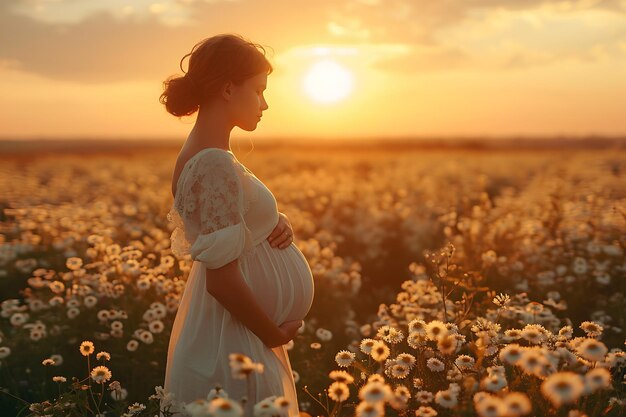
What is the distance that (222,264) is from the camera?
2.59 m

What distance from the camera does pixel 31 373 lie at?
196 inches

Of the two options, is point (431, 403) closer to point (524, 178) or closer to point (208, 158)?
point (208, 158)

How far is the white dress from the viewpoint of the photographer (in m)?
2.58

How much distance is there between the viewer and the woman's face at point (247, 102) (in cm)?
280

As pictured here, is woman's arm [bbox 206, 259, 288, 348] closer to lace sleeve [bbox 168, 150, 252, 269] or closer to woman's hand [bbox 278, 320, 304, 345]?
lace sleeve [bbox 168, 150, 252, 269]

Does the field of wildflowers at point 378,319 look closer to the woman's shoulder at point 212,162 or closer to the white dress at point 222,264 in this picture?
the white dress at point 222,264

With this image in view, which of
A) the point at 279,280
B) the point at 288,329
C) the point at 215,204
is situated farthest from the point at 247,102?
the point at 288,329

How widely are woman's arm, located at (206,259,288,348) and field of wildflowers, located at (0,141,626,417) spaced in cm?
21

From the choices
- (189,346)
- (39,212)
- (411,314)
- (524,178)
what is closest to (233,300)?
(189,346)

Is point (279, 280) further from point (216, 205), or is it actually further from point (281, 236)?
point (216, 205)

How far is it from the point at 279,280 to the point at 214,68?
0.93 m

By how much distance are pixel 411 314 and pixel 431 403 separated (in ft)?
5.85

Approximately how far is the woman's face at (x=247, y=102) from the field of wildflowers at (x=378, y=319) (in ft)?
3.35

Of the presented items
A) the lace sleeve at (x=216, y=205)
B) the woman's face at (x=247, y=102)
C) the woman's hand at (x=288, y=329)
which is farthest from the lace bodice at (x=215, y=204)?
the woman's hand at (x=288, y=329)
